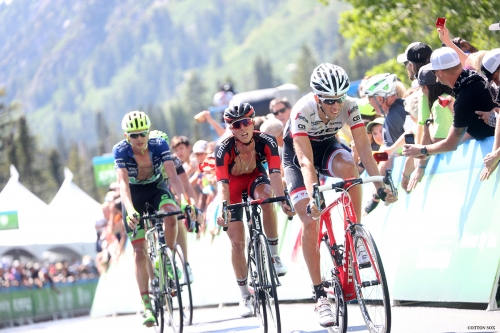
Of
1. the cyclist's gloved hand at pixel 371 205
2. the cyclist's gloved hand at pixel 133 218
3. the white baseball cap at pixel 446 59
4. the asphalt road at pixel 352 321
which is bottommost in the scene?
the asphalt road at pixel 352 321

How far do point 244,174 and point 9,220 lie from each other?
43.1ft

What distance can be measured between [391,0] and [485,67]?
53.3 feet

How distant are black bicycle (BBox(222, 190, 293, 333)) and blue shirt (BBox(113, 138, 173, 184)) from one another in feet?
6.82

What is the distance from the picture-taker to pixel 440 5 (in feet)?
69.5

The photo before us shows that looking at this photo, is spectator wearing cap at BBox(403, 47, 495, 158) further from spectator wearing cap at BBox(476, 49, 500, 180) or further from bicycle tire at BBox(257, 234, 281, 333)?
bicycle tire at BBox(257, 234, 281, 333)

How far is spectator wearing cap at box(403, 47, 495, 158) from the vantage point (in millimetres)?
8086

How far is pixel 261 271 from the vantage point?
822cm

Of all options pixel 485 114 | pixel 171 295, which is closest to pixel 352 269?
pixel 485 114

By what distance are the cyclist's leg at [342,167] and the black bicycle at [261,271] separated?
63cm

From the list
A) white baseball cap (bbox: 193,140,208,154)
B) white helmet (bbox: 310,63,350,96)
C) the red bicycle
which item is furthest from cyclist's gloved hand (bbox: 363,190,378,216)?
white baseball cap (bbox: 193,140,208,154)

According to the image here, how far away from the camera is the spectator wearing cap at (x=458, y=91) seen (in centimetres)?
809

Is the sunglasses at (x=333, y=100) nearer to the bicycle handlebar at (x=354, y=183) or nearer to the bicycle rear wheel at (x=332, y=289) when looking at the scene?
the bicycle handlebar at (x=354, y=183)

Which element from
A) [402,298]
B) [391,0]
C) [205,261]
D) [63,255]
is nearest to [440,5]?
[391,0]

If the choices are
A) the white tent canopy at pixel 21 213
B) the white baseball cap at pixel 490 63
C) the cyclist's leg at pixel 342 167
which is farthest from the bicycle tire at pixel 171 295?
the white tent canopy at pixel 21 213
